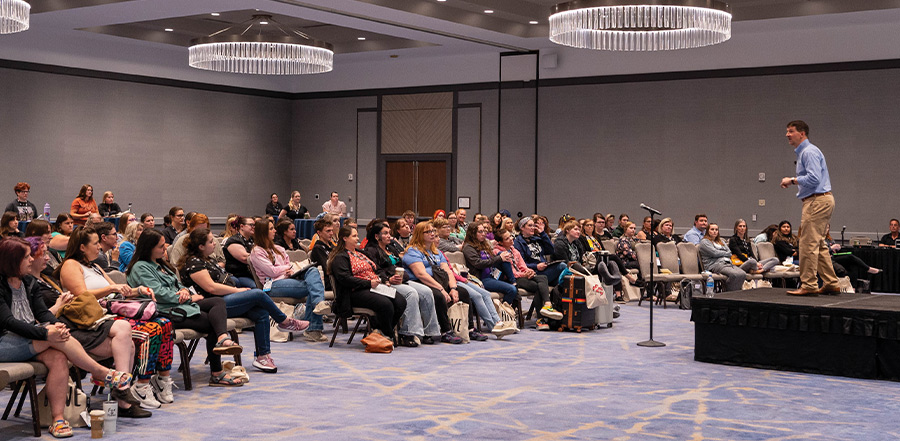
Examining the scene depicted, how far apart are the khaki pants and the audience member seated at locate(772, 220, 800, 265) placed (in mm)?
5893

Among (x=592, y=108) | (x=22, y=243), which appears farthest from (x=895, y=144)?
(x=22, y=243)

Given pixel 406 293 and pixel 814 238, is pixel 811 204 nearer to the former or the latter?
pixel 814 238

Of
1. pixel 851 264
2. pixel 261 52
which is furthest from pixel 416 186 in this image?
pixel 851 264

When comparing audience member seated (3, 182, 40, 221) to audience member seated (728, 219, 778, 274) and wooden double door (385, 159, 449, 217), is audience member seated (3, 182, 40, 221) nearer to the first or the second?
wooden double door (385, 159, 449, 217)

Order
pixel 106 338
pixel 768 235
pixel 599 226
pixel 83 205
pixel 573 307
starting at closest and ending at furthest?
pixel 106 338 < pixel 573 307 < pixel 599 226 < pixel 768 235 < pixel 83 205

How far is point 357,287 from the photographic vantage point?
8.35 m

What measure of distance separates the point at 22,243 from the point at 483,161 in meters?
14.3

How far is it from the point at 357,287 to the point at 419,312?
673mm

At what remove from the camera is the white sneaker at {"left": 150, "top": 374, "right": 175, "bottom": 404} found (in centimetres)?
590

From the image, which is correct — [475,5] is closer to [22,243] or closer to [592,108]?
[592,108]

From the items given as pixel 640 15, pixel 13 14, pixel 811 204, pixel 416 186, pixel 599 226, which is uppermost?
pixel 640 15

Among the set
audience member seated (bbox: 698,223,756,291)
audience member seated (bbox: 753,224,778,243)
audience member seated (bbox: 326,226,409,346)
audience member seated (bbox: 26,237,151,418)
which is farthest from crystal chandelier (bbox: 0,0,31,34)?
audience member seated (bbox: 753,224,778,243)

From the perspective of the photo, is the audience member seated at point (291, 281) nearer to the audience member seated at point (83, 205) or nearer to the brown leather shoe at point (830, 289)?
the brown leather shoe at point (830, 289)

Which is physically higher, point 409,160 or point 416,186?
point 409,160
